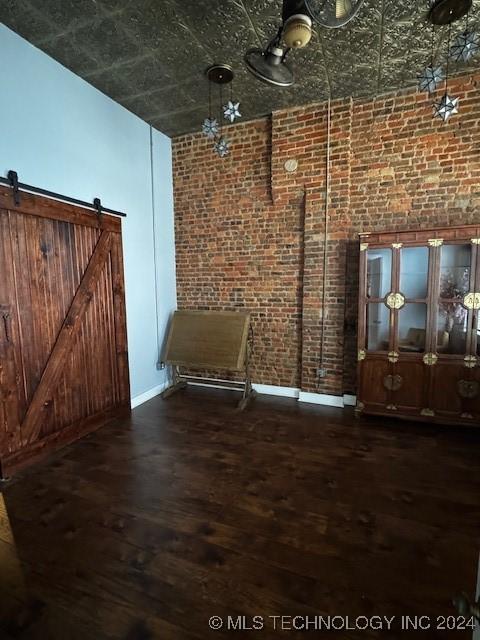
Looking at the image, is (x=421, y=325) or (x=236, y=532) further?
(x=421, y=325)

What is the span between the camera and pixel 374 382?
336 cm

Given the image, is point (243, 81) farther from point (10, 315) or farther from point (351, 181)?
point (10, 315)

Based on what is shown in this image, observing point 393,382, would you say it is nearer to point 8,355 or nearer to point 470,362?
point 470,362

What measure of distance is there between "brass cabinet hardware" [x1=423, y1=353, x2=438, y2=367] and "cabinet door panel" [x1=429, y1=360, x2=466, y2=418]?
1.4 inches

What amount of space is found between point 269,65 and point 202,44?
774 mm

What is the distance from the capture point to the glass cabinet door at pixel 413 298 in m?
3.11

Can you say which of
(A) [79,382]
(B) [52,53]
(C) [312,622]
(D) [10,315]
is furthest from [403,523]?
(B) [52,53]

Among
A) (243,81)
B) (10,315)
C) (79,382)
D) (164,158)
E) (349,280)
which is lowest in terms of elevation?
(79,382)

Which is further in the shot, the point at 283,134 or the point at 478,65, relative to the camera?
the point at 283,134

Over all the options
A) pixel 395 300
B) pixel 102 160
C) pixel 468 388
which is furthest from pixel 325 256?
pixel 102 160

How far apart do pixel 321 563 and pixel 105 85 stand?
4350 millimetres

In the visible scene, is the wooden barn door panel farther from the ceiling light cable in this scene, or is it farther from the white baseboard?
the ceiling light cable

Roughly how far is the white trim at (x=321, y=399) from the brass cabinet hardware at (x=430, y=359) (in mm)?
1096

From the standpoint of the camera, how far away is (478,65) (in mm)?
2998
